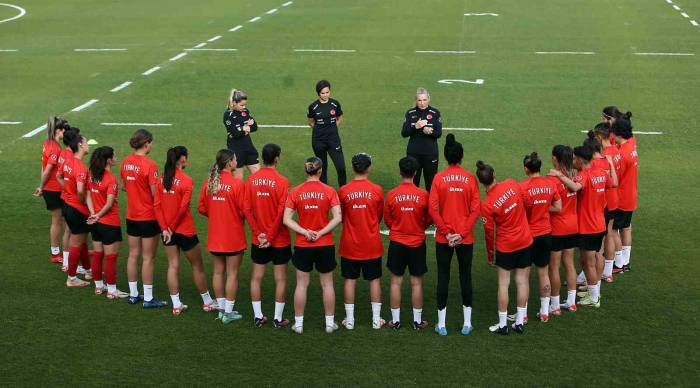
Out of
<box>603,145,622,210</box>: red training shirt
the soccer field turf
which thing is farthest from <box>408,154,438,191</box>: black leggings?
<box>603,145,622,210</box>: red training shirt

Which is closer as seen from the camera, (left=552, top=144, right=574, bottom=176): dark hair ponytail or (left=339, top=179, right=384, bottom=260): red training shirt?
(left=339, top=179, right=384, bottom=260): red training shirt

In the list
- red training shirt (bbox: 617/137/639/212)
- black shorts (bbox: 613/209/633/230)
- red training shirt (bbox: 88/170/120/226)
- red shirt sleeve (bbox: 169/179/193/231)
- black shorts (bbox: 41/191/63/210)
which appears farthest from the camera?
black shorts (bbox: 41/191/63/210)

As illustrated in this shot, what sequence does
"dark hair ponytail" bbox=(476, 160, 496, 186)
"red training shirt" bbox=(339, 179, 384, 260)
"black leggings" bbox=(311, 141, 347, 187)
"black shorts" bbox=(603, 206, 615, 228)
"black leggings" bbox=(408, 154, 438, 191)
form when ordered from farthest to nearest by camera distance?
"black leggings" bbox=(311, 141, 347, 187) < "black leggings" bbox=(408, 154, 438, 191) < "black shorts" bbox=(603, 206, 615, 228) < "red training shirt" bbox=(339, 179, 384, 260) < "dark hair ponytail" bbox=(476, 160, 496, 186)

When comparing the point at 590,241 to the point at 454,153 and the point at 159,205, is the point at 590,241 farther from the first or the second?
the point at 159,205

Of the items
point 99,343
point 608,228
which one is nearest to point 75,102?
point 99,343

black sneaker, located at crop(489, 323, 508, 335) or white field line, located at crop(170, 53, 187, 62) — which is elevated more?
white field line, located at crop(170, 53, 187, 62)

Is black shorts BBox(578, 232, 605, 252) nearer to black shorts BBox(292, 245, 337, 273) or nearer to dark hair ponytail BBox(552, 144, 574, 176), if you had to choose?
dark hair ponytail BBox(552, 144, 574, 176)

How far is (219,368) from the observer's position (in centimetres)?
972

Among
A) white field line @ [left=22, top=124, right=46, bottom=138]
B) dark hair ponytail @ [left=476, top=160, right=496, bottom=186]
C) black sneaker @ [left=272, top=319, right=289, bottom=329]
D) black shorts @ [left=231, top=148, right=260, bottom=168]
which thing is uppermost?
dark hair ponytail @ [left=476, top=160, right=496, bottom=186]

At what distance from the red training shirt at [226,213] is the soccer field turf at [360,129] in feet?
3.30

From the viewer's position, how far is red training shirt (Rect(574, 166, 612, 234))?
430 inches

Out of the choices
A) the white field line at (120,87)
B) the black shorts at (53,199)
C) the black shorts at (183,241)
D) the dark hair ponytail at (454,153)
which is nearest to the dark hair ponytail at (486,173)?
the dark hair ponytail at (454,153)

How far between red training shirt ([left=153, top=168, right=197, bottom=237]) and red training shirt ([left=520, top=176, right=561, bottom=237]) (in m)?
3.97

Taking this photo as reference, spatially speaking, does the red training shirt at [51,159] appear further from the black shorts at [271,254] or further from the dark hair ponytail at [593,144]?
the dark hair ponytail at [593,144]
